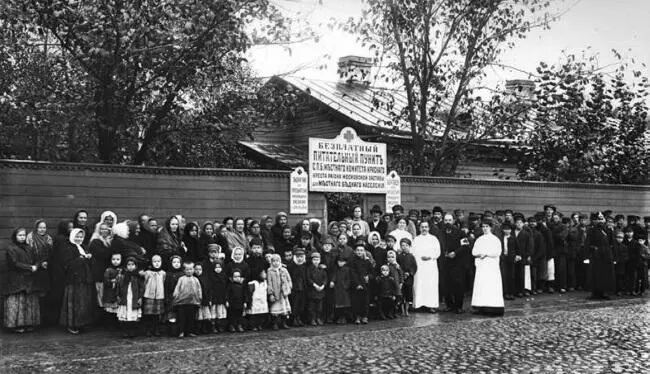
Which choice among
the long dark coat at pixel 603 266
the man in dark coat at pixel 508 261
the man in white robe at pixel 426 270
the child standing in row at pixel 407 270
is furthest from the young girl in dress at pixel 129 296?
the long dark coat at pixel 603 266

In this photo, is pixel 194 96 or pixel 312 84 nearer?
pixel 194 96

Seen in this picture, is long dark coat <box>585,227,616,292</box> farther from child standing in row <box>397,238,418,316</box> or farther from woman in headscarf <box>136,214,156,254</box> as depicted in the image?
woman in headscarf <box>136,214,156,254</box>

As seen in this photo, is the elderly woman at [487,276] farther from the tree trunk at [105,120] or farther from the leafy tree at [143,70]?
the tree trunk at [105,120]

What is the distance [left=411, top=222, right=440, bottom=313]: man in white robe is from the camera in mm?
14164

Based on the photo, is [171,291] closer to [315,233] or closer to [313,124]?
[315,233]

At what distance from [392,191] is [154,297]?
7.28 metres

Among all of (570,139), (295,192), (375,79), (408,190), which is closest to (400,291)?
(295,192)

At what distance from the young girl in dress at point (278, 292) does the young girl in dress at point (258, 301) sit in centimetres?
9

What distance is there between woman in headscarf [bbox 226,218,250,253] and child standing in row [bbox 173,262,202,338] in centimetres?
176

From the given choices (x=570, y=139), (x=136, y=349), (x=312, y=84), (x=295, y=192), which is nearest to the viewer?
(x=136, y=349)

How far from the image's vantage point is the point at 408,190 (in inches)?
685

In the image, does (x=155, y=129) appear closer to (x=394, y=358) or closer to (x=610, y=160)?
(x=394, y=358)

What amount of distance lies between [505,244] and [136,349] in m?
8.58

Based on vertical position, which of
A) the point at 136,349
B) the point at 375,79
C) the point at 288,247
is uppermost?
the point at 375,79
